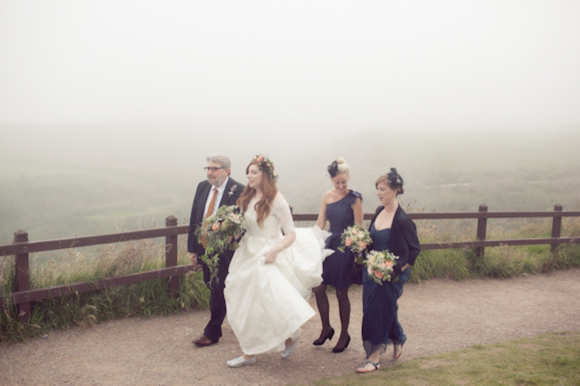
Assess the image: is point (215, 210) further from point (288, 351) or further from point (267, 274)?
point (288, 351)

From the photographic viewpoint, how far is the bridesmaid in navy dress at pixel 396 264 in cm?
427

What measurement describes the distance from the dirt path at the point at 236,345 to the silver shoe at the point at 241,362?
0.06m

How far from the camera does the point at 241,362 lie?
446 cm

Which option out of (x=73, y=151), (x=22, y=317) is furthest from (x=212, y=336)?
(x=73, y=151)

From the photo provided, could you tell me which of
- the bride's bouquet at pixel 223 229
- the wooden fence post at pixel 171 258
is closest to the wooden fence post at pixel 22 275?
the wooden fence post at pixel 171 258

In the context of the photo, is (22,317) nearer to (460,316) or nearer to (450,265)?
(460,316)

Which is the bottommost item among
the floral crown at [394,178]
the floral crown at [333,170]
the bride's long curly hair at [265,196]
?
the bride's long curly hair at [265,196]

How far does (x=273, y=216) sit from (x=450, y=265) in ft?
17.6

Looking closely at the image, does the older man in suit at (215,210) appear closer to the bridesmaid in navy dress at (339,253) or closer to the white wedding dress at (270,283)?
the white wedding dress at (270,283)

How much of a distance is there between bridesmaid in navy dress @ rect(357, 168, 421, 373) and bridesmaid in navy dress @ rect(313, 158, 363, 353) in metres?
0.39

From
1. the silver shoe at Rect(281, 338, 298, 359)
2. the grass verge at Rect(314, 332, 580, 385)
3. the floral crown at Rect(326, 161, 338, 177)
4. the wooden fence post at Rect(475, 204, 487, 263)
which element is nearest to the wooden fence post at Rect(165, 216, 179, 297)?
the silver shoe at Rect(281, 338, 298, 359)

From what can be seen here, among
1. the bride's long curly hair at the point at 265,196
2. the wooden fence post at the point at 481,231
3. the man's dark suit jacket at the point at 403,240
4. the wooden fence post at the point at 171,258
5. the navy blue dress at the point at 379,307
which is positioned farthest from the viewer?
the wooden fence post at the point at 481,231

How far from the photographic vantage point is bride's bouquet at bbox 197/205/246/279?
4406 mm

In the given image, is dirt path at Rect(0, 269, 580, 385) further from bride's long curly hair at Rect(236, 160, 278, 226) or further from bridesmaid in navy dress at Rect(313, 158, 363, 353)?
bride's long curly hair at Rect(236, 160, 278, 226)
